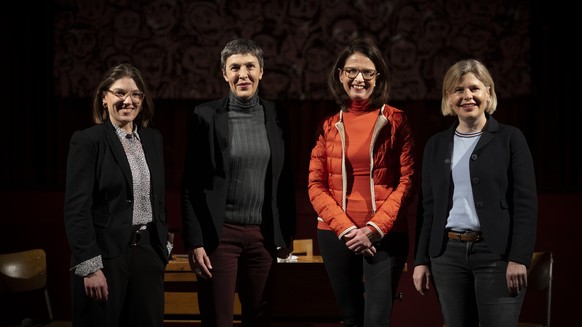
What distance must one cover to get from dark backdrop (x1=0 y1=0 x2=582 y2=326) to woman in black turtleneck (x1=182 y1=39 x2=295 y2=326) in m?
2.21

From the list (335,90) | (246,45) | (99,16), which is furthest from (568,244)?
(99,16)

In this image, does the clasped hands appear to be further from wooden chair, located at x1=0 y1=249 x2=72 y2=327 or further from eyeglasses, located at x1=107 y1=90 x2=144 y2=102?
wooden chair, located at x1=0 y1=249 x2=72 y2=327

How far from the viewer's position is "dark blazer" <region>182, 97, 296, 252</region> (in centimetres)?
239

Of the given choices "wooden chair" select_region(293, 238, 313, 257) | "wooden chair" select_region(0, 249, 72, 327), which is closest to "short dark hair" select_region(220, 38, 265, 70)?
"wooden chair" select_region(0, 249, 72, 327)

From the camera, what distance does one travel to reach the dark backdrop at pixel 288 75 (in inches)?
181

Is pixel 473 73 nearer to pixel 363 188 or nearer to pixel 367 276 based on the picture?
pixel 363 188

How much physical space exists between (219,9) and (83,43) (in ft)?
3.40

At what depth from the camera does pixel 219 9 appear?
4758 millimetres

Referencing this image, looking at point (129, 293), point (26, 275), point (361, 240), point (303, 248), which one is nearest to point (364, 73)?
point (361, 240)

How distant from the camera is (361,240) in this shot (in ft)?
7.44

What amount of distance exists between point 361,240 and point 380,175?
0.27m

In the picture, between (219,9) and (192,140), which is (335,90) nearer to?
(192,140)

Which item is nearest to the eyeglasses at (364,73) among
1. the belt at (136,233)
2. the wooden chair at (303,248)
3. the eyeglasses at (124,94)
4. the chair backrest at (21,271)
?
the eyeglasses at (124,94)

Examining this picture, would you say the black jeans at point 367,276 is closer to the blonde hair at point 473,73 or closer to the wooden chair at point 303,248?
the blonde hair at point 473,73
